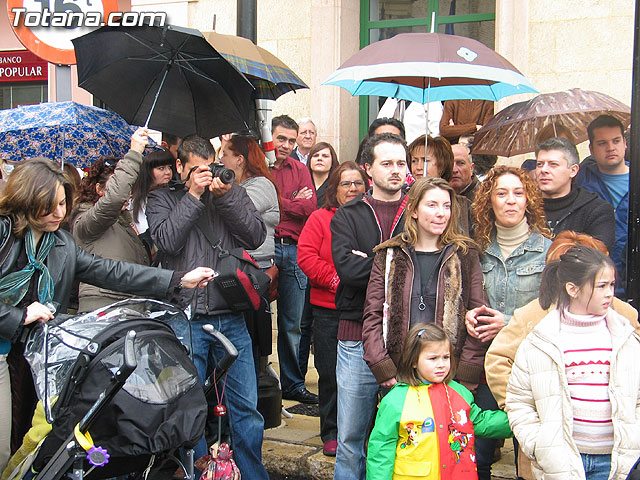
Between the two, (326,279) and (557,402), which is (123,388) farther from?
(326,279)

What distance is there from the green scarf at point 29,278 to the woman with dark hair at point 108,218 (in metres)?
0.74

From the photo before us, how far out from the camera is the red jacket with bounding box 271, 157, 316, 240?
710 centimetres

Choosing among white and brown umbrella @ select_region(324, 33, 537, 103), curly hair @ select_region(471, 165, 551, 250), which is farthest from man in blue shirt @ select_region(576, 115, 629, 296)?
curly hair @ select_region(471, 165, 551, 250)

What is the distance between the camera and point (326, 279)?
232 inches

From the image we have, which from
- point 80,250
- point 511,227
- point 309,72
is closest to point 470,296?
point 511,227

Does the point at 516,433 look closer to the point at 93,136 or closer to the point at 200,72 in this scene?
the point at 200,72

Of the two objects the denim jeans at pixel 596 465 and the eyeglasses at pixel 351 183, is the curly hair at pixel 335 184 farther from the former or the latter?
the denim jeans at pixel 596 465

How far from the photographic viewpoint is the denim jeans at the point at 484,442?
15.1 feet

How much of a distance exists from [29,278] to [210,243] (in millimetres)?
1139

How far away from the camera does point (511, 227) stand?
4.74 m

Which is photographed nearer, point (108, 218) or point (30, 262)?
point (30, 262)

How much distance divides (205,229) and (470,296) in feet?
5.48

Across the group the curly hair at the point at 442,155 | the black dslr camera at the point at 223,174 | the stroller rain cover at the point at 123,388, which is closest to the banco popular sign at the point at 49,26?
the black dslr camera at the point at 223,174

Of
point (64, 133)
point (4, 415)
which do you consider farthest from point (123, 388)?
point (64, 133)
